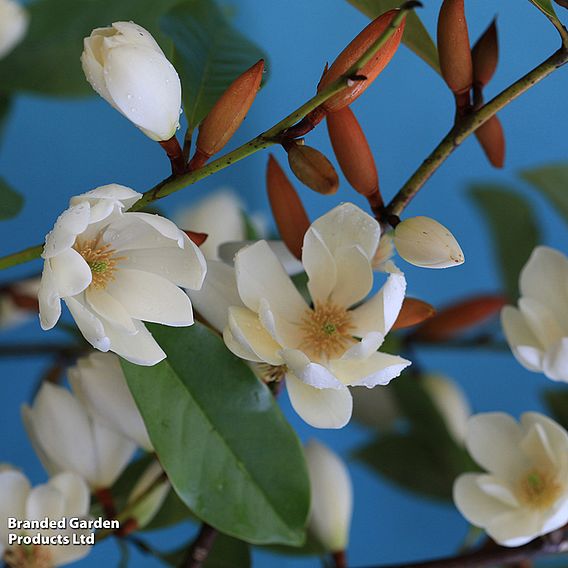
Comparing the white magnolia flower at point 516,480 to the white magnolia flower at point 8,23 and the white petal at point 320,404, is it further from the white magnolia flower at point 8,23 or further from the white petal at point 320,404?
the white magnolia flower at point 8,23

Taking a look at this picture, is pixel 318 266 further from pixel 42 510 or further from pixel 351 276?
pixel 42 510

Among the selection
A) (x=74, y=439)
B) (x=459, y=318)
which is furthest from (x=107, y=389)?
(x=459, y=318)

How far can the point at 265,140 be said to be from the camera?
0.29m

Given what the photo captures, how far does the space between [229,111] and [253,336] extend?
0.26 ft

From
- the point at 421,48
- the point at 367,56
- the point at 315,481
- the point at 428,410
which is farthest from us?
the point at 428,410

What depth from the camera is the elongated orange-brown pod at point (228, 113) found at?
30 cm

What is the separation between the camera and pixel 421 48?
1.19 feet

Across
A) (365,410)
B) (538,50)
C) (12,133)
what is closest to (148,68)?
(538,50)

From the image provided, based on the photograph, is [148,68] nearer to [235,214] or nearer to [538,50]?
[538,50]

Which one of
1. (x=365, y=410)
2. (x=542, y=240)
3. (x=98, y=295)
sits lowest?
(x=365, y=410)

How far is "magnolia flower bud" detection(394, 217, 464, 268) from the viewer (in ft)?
0.96

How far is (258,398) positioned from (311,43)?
0.24 meters

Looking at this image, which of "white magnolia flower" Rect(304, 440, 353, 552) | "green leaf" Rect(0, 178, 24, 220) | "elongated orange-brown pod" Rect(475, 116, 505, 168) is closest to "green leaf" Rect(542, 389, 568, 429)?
"white magnolia flower" Rect(304, 440, 353, 552)

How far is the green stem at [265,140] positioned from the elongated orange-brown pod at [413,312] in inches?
3.4
